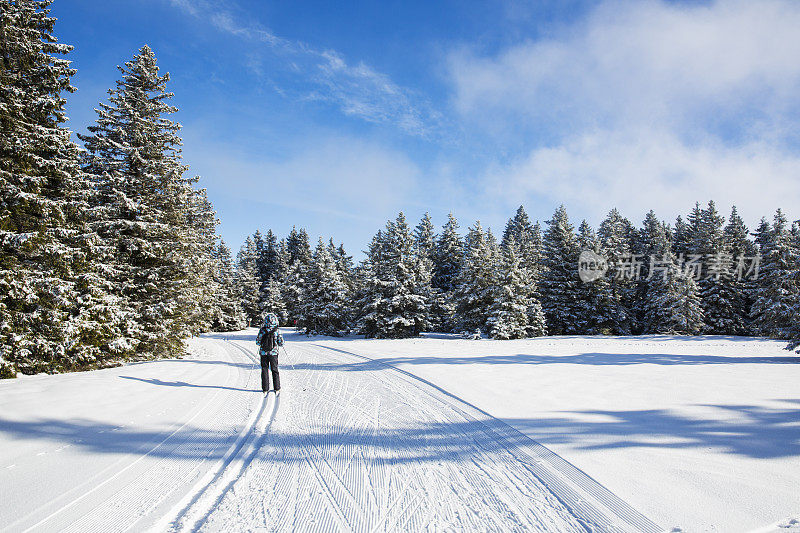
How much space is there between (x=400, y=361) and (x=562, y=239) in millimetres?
27690

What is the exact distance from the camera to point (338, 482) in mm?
3828

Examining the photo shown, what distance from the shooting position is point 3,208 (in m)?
9.45

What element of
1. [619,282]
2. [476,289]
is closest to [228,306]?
[476,289]

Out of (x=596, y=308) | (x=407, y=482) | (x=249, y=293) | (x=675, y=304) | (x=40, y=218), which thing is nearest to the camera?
(x=407, y=482)

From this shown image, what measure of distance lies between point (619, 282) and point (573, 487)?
130ft

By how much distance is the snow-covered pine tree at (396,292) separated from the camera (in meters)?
30.5

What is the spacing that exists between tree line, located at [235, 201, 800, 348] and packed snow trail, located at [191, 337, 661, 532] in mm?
23071

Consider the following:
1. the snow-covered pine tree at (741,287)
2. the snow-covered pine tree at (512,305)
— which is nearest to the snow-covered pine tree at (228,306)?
the snow-covered pine tree at (512,305)

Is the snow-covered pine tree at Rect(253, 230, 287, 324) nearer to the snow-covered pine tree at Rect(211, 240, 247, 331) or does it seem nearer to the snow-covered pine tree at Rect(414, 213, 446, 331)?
the snow-covered pine tree at Rect(211, 240, 247, 331)

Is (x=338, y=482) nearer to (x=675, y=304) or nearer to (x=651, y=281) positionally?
(x=675, y=304)

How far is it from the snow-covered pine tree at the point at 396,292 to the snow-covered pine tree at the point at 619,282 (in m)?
18.8

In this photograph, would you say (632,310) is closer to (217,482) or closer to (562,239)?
(562,239)

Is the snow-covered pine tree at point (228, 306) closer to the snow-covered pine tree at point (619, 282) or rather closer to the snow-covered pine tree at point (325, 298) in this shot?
the snow-covered pine tree at point (325, 298)

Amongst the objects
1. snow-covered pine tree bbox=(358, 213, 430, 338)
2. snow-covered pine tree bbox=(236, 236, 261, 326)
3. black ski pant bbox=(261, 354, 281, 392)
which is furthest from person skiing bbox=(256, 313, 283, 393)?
snow-covered pine tree bbox=(236, 236, 261, 326)
